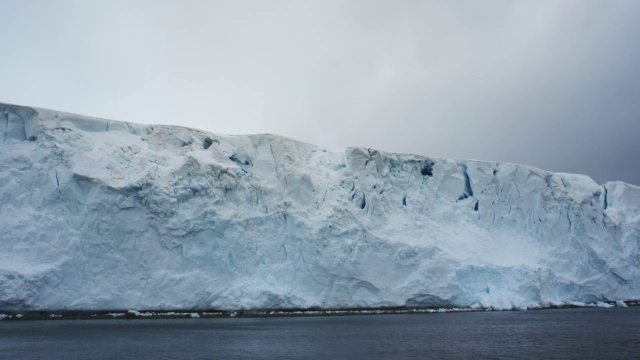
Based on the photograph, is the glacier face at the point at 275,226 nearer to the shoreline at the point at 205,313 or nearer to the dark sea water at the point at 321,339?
the shoreline at the point at 205,313

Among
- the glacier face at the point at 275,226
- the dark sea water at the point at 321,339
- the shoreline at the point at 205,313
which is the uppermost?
the glacier face at the point at 275,226

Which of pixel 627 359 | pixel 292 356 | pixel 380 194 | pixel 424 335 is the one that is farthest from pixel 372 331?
pixel 380 194

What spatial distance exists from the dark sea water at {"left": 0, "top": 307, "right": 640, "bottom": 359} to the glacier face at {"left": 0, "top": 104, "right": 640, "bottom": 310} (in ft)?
6.69

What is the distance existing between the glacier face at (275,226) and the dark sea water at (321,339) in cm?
204

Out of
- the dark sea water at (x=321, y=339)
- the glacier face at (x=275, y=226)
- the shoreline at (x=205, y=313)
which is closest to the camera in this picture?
the dark sea water at (x=321, y=339)

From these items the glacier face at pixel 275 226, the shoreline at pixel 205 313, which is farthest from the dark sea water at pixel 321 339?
the glacier face at pixel 275 226

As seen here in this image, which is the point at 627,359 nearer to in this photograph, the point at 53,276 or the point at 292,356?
the point at 292,356

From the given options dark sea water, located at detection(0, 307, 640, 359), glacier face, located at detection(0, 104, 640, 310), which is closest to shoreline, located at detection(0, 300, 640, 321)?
glacier face, located at detection(0, 104, 640, 310)

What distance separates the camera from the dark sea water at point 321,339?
1159cm

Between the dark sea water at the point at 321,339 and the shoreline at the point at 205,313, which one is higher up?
the dark sea water at the point at 321,339

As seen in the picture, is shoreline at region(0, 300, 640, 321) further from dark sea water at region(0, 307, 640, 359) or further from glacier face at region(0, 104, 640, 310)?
dark sea water at region(0, 307, 640, 359)

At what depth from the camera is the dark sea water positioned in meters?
11.6

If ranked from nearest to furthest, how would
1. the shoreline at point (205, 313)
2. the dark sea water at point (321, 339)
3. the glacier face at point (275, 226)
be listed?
the dark sea water at point (321, 339), the shoreline at point (205, 313), the glacier face at point (275, 226)

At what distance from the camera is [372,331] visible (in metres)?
16.4
